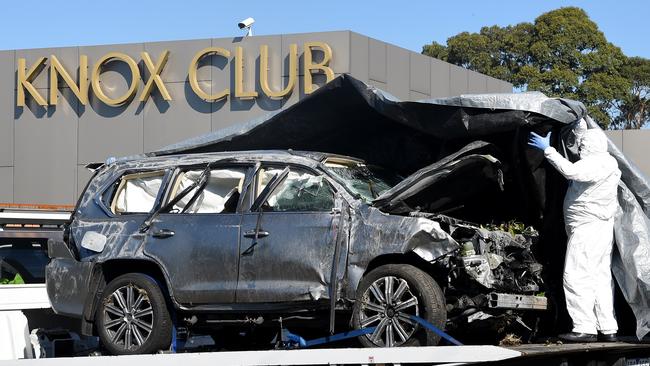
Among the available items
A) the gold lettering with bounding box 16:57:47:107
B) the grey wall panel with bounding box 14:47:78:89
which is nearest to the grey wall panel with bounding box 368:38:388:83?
the grey wall panel with bounding box 14:47:78:89

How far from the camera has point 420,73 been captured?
2723cm

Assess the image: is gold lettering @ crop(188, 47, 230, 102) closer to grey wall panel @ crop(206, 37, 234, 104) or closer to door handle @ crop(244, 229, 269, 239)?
grey wall panel @ crop(206, 37, 234, 104)

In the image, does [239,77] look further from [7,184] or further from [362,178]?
[362,178]

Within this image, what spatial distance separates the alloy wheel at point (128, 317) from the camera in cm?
773

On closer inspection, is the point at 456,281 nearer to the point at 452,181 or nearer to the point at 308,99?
the point at 452,181

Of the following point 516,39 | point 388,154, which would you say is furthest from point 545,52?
point 388,154

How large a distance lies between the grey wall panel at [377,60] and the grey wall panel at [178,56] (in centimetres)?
402

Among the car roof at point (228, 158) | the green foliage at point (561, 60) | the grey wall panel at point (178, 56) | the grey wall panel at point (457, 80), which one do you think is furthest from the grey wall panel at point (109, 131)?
the green foliage at point (561, 60)

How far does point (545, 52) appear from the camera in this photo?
53.1 m

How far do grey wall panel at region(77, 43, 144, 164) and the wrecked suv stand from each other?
18185mm

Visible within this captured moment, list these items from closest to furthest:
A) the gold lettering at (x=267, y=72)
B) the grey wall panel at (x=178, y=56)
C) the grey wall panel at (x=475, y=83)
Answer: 1. the gold lettering at (x=267, y=72)
2. the grey wall panel at (x=178, y=56)
3. the grey wall panel at (x=475, y=83)

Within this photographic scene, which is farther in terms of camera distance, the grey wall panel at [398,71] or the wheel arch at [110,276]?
the grey wall panel at [398,71]

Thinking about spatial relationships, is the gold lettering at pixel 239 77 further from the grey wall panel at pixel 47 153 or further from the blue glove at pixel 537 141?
the blue glove at pixel 537 141

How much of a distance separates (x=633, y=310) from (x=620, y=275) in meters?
0.30
